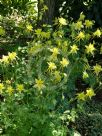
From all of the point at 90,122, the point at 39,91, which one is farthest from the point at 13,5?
the point at 39,91

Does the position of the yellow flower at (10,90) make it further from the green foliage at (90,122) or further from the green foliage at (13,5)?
the green foliage at (13,5)

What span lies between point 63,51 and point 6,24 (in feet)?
10.4

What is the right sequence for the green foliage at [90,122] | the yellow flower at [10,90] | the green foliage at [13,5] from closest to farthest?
1. the yellow flower at [10,90]
2. the green foliage at [90,122]
3. the green foliage at [13,5]

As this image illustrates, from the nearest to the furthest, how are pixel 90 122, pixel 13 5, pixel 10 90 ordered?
pixel 10 90 < pixel 90 122 < pixel 13 5

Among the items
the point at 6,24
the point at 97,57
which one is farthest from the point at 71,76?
the point at 6,24

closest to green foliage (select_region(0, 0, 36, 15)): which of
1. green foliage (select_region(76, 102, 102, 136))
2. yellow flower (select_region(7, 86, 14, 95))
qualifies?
green foliage (select_region(76, 102, 102, 136))

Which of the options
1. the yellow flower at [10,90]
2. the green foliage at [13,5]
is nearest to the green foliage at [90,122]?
the yellow flower at [10,90]

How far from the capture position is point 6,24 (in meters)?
6.75

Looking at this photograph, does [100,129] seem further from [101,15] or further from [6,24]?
[6,24]

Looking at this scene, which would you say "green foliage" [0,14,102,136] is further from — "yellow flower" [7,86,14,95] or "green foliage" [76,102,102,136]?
"green foliage" [76,102,102,136]

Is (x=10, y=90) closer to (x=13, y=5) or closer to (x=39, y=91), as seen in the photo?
(x=39, y=91)

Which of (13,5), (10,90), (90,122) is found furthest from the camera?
(13,5)

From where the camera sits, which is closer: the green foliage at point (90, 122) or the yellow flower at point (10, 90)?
the yellow flower at point (10, 90)

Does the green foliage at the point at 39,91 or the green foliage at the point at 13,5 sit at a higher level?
the green foliage at the point at 13,5
